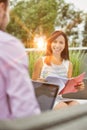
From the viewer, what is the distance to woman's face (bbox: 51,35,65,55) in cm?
299

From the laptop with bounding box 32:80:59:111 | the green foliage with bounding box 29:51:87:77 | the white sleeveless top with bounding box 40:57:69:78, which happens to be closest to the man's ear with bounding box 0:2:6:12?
the laptop with bounding box 32:80:59:111

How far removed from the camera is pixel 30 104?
767 mm

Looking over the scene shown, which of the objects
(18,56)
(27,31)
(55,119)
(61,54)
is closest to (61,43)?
(61,54)

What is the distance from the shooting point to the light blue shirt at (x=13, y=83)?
0.73 m

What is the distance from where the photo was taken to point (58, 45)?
3000mm

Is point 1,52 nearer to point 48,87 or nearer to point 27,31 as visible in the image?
point 48,87

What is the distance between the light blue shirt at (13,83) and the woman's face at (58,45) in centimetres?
222

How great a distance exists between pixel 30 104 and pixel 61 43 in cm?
232

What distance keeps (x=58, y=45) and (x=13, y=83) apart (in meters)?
2.28

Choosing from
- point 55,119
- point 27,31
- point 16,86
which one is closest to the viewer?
point 55,119

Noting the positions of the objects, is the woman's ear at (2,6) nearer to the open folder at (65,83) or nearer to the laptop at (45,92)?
the laptop at (45,92)

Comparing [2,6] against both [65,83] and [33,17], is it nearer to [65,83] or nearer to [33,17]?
[65,83]

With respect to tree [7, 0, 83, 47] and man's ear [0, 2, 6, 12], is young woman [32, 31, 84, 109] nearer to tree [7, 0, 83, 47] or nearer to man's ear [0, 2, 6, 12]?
tree [7, 0, 83, 47]

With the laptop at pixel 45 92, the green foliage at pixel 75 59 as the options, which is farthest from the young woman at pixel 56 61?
the laptop at pixel 45 92
